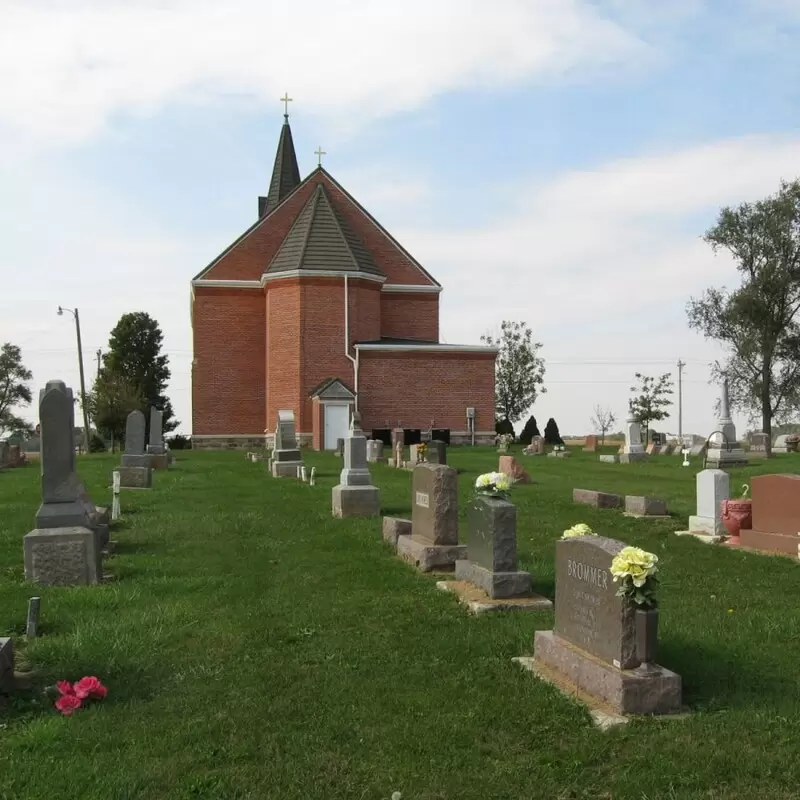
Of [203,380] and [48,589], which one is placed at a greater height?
[203,380]

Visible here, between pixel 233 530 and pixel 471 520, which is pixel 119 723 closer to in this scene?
pixel 471 520

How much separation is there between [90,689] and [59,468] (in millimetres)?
4608

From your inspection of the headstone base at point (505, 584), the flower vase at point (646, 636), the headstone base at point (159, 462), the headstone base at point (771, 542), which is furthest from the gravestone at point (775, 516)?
the headstone base at point (159, 462)

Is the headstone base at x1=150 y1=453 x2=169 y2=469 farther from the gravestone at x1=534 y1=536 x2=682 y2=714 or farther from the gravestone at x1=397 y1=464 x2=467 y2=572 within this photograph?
the gravestone at x1=534 y1=536 x2=682 y2=714

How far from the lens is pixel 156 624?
7414 millimetres

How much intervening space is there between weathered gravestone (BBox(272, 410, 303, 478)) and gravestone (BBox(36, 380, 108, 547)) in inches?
530

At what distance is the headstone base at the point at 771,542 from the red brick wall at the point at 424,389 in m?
30.3

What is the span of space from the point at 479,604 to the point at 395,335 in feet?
130

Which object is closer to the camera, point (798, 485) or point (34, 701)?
point (34, 701)

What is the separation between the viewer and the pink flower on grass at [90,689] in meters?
5.46

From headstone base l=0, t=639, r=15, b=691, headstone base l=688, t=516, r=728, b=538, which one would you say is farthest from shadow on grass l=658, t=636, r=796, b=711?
headstone base l=688, t=516, r=728, b=538

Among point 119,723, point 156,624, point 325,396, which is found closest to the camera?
point 119,723

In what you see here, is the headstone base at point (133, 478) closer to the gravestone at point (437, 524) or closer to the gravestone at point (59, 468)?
the gravestone at point (59, 468)

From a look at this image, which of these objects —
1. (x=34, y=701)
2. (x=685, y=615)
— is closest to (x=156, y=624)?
(x=34, y=701)
